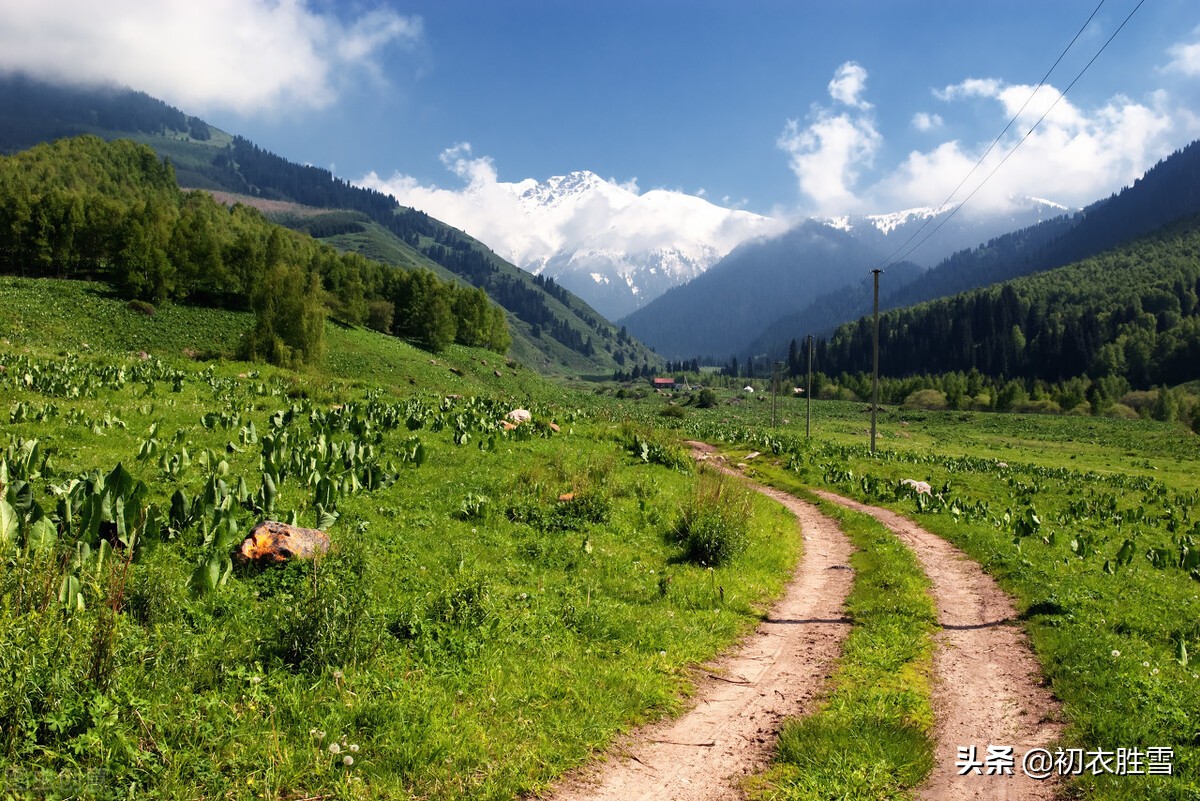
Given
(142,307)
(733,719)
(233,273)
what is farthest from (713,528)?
(233,273)

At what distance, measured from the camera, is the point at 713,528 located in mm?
14383

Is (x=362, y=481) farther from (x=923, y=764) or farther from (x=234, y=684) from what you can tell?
(x=923, y=764)

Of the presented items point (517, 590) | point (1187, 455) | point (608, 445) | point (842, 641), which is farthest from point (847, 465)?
point (1187, 455)

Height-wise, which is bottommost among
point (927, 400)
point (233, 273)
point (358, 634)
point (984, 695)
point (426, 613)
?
point (984, 695)

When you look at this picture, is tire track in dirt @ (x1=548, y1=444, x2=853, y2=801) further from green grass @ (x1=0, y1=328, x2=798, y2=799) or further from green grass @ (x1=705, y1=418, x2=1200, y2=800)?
green grass @ (x1=705, y1=418, x2=1200, y2=800)

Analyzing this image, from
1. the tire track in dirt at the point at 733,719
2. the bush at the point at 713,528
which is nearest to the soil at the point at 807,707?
the tire track in dirt at the point at 733,719

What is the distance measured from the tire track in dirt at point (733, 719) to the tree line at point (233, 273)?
57582 mm

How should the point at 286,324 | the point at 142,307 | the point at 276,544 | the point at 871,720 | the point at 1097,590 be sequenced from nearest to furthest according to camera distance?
the point at 871,720 < the point at 276,544 < the point at 1097,590 < the point at 286,324 < the point at 142,307

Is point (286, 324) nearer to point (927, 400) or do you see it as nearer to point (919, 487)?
point (919, 487)

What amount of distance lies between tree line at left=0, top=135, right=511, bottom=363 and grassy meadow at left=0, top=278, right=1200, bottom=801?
4289 centimetres

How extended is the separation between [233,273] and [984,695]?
100 m

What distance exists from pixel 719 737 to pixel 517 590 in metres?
4.15

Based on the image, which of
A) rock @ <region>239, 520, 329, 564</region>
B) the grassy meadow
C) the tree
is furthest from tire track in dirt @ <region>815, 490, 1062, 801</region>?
the tree

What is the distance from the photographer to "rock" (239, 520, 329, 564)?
9625 millimetres
